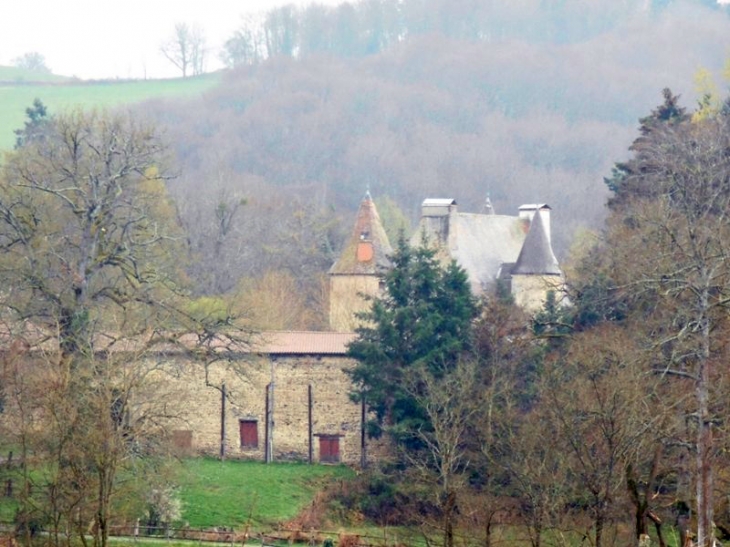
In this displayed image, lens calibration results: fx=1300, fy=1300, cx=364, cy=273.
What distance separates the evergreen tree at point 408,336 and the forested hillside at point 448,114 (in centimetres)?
3731

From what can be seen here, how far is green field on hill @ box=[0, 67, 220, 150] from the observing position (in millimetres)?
95562

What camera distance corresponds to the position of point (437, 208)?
52.7m

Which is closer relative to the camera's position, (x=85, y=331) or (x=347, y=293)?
(x=85, y=331)

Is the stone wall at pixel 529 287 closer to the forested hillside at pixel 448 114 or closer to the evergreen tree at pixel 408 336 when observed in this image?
the evergreen tree at pixel 408 336

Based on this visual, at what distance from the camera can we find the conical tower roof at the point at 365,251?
48.6m

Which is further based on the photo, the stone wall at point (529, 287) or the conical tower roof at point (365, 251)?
the conical tower roof at point (365, 251)

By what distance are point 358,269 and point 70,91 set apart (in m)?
61.0

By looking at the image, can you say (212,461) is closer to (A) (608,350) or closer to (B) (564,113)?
(A) (608,350)

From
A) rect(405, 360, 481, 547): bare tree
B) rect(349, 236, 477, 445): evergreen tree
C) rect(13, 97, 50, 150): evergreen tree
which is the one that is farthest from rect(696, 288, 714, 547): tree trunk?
rect(13, 97, 50, 150): evergreen tree

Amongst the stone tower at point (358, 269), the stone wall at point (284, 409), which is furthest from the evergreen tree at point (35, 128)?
the stone wall at point (284, 409)

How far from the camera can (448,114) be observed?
115 meters

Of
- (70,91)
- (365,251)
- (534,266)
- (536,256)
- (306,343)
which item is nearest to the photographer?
(306,343)

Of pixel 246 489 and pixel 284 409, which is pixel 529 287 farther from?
pixel 246 489

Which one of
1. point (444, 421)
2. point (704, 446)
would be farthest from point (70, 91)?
point (704, 446)
